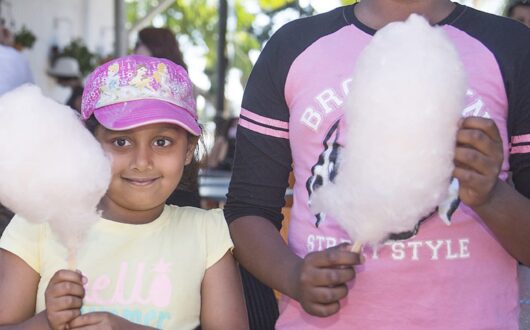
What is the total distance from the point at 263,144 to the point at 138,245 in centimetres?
46

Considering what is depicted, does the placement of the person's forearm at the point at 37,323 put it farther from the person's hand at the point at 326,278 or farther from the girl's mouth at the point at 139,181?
the person's hand at the point at 326,278

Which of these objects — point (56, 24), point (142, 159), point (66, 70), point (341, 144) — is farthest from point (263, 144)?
point (56, 24)

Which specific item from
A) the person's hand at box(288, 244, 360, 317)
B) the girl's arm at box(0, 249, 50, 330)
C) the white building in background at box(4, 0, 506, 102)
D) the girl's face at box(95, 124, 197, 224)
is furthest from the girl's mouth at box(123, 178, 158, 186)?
the white building in background at box(4, 0, 506, 102)

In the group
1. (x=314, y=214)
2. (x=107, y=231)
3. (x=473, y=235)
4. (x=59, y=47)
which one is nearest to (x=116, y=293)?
(x=107, y=231)

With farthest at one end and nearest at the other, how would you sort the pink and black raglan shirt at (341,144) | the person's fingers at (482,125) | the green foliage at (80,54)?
the green foliage at (80,54)
the pink and black raglan shirt at (341,144)
the person's fingers at (482,125)

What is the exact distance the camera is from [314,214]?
1.55 m

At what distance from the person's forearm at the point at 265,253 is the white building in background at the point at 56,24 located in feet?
24.0

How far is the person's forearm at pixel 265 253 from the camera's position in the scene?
1510 mm

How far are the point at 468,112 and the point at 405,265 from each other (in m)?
0.33

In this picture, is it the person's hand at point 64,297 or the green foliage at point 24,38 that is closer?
the person's hand at point 64,297

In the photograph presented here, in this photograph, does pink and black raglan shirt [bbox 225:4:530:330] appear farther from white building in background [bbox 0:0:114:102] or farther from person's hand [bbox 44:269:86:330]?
white building in background [bbox 0:0:114:102]

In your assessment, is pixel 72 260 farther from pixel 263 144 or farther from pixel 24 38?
pixel 24 38

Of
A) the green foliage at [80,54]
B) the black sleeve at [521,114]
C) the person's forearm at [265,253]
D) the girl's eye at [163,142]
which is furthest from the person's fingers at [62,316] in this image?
the green foliage at [80,54]

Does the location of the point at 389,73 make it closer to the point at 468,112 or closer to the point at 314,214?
the point at 468,112
